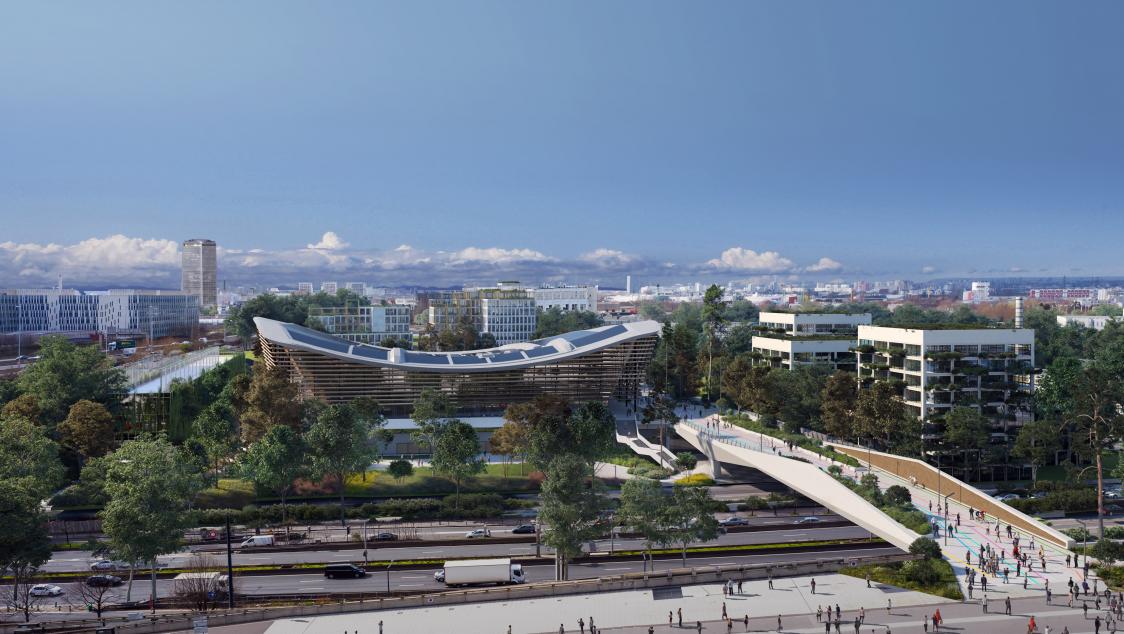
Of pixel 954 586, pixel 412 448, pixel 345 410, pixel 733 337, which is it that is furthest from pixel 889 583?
pixel 733 337

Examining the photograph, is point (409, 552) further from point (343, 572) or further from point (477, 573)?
point (477, 573)

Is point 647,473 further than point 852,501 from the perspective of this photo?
Yes

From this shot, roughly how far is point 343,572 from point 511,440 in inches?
728

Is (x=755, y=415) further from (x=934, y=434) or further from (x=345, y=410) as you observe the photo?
(x=345, y=410)

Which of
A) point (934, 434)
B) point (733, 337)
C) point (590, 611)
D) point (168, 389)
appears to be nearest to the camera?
point (590, 611)

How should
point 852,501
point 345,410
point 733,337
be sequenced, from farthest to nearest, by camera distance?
1. point 733,337
2. point 345,410
3. point 852,501

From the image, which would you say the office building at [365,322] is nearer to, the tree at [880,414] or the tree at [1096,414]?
the tree at [880,414]

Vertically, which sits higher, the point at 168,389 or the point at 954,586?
the point at 168,389

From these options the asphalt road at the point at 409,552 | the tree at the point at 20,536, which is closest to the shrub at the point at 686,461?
the asphalt road at the point at 409,552

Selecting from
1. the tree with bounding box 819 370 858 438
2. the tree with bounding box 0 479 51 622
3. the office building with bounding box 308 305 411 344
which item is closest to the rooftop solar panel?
the tree with bounding box 0 479 51 622

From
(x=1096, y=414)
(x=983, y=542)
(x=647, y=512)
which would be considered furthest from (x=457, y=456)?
(x=1096, y=414)

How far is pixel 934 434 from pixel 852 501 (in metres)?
16.3

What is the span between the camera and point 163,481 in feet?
120

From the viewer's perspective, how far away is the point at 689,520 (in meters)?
39.3
